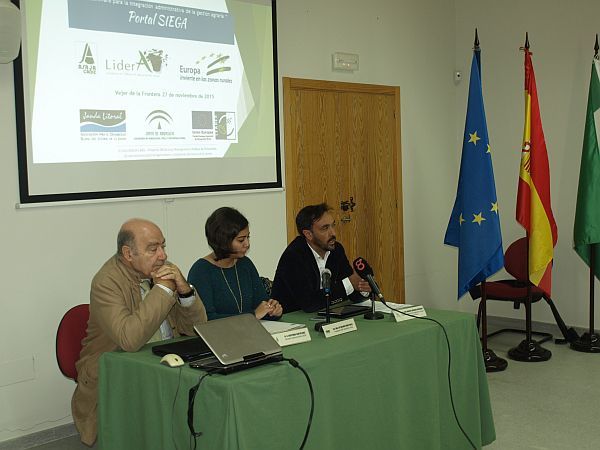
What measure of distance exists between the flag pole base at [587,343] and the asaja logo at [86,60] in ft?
13.2

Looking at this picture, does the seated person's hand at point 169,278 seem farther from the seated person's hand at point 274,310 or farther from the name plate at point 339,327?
the name plate at point 339,327

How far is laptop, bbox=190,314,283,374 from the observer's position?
2.54 m

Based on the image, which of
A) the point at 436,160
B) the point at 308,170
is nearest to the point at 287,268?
the point at 308,170

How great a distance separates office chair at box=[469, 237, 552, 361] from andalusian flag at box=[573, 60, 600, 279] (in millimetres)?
414

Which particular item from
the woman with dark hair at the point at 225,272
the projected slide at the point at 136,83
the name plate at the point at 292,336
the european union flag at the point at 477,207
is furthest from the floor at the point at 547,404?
the projected slide at the point at 136,83

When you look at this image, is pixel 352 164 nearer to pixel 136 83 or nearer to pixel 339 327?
pixel 136 83

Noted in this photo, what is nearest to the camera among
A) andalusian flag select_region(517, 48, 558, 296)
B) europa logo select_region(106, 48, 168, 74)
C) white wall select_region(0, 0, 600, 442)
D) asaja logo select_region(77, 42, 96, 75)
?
white wall select_region(0, 0, 600, 442)

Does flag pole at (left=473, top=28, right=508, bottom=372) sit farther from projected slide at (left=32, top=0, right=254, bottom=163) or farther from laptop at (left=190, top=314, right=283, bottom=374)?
laptop at (left=190, top=314, right=283, bottom=374)

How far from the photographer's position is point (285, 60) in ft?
17.6

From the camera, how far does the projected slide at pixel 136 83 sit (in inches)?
162

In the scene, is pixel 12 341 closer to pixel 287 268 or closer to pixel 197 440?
pixel 287 268

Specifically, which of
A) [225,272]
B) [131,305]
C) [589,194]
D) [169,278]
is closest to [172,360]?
[169,278]

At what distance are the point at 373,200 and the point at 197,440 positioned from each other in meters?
3.83

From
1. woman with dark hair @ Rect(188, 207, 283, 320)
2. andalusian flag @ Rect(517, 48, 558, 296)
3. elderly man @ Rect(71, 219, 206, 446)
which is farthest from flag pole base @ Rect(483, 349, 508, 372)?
elderly man @ Rect(71, 219, 206, 446)
